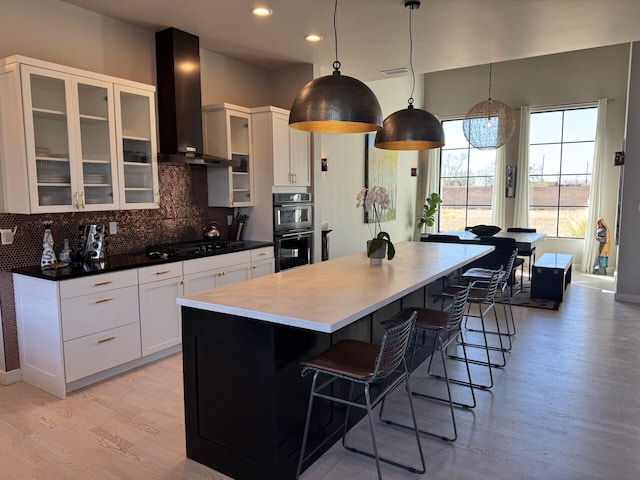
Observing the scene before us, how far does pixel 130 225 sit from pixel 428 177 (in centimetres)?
718

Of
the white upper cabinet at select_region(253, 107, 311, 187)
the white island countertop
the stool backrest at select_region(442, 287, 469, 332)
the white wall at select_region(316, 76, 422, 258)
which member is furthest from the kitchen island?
the white wall at select_region(316, 76, 422, 258)

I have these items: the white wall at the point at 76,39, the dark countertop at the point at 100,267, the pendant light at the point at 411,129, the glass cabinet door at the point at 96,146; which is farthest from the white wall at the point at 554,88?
the glass cabinet door at the point at 96,146

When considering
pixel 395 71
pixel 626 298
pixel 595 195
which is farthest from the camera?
pixel 595 195

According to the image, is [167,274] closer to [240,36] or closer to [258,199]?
[258,199]

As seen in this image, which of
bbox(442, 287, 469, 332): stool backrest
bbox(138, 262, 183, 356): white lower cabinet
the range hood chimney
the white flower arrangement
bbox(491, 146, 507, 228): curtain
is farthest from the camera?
bbox(491, 146, 507, 228): curtain

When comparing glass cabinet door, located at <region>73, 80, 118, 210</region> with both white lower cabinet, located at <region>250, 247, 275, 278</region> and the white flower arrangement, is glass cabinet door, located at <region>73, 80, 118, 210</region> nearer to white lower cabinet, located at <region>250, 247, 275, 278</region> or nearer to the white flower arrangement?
white lower cabinet, located at <region>250, 247, 275, 278</region>

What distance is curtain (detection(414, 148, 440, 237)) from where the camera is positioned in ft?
32.6

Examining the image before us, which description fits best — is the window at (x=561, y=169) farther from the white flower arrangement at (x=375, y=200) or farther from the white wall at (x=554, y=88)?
the white flower arrangement at (x=375, y=200)

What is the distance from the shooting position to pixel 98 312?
3.36 meters

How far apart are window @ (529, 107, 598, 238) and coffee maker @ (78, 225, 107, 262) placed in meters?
8.09

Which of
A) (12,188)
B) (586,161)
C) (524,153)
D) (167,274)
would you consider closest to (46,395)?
(167,274)

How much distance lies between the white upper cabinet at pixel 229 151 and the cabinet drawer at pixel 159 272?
1.09 m

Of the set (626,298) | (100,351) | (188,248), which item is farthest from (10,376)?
(626,298)

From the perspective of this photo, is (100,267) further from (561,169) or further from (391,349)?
(561,169)
